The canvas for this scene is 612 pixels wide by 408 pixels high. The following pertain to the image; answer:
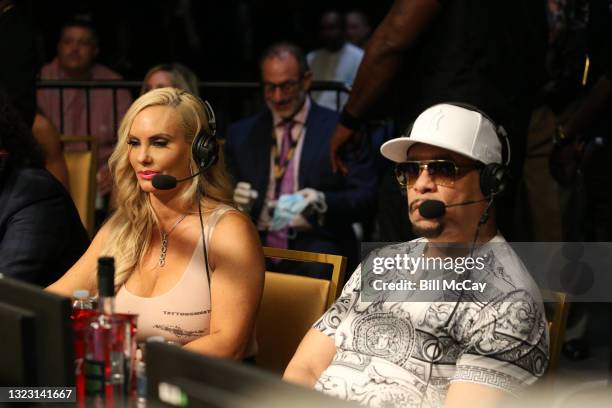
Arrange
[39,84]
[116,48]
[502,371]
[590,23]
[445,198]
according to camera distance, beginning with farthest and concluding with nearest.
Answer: [116,48] → [39,84] → [590,23] → [445,198] → [502,371]

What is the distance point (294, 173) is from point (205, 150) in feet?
6.06

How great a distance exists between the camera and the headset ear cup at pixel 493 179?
90.6 inches

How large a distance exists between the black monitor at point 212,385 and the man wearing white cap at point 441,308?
0.88 metres

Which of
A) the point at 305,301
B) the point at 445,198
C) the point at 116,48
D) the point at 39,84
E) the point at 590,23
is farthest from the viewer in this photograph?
the point at 116,48

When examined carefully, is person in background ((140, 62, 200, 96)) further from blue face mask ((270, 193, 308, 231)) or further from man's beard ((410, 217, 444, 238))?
man's beard ((410, 217, 444, 238))

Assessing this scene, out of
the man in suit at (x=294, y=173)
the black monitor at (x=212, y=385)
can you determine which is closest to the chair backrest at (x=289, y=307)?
the black monitor at (x=212, y=385)

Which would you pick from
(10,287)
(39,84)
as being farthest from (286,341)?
(39,84)

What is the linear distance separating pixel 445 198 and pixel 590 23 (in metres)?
1.24

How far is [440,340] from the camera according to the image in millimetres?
2225

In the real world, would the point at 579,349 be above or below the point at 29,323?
below

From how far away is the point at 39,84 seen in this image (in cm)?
559

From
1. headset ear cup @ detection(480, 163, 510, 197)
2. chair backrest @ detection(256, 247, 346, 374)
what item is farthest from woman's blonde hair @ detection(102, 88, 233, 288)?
headset ear cup @ detection(480, 163, 510, 197)

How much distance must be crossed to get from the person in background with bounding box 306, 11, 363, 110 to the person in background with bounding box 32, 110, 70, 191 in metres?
2.83

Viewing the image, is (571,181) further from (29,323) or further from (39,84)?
(29,323)
